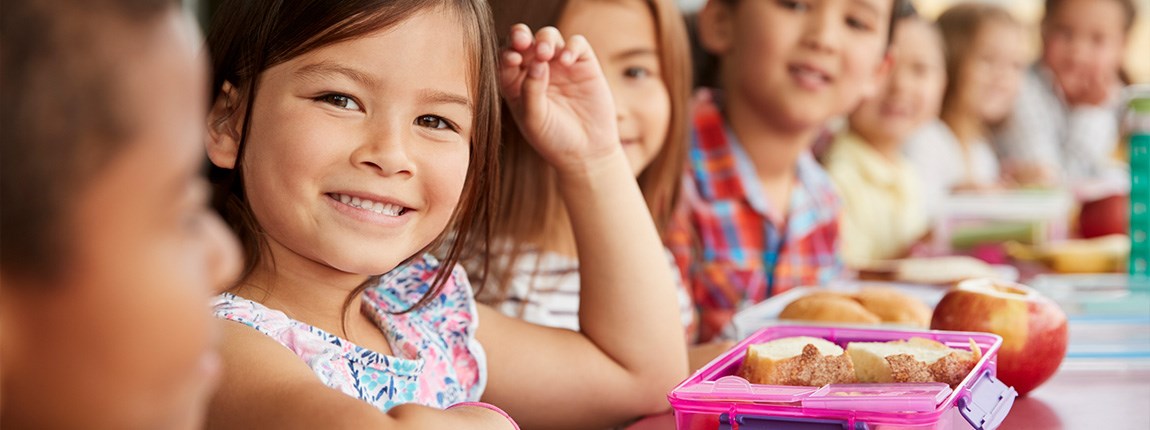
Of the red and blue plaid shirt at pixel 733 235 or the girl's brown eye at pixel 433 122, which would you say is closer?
the girl's brown eye at pixel 433 122

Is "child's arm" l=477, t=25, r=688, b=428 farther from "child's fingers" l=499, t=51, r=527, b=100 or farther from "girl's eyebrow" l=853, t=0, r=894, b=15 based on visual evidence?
"girl's eyebrow" l=853, t=0, r=894, b=15

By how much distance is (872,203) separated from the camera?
273 centimetres

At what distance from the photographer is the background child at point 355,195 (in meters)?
0.84

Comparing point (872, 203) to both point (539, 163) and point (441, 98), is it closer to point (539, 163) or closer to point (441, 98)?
point (539, 163)

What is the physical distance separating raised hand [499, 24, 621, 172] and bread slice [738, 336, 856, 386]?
1.06ft

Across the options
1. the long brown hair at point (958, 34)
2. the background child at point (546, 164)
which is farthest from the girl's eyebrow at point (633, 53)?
the long brown hair at point (958, 34)

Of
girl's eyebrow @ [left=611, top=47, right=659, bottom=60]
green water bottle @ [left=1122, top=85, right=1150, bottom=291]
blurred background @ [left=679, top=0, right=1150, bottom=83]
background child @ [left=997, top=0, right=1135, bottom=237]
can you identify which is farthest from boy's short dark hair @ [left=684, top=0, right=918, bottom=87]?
blurred background @ [left=679, top=0, right=1150, bottom=83]

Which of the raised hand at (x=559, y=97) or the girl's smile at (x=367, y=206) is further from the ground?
the raised hand at (x=559, y=97)

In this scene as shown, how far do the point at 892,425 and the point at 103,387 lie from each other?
0.49 meters

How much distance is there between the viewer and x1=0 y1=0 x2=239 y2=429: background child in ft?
1.25

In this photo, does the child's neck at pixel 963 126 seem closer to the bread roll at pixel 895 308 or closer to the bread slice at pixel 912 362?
the bread roll at pixel 895 308

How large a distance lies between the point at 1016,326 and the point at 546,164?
592 mm

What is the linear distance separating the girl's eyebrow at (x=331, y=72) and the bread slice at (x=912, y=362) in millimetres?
406

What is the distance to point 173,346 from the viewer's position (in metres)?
0.42
